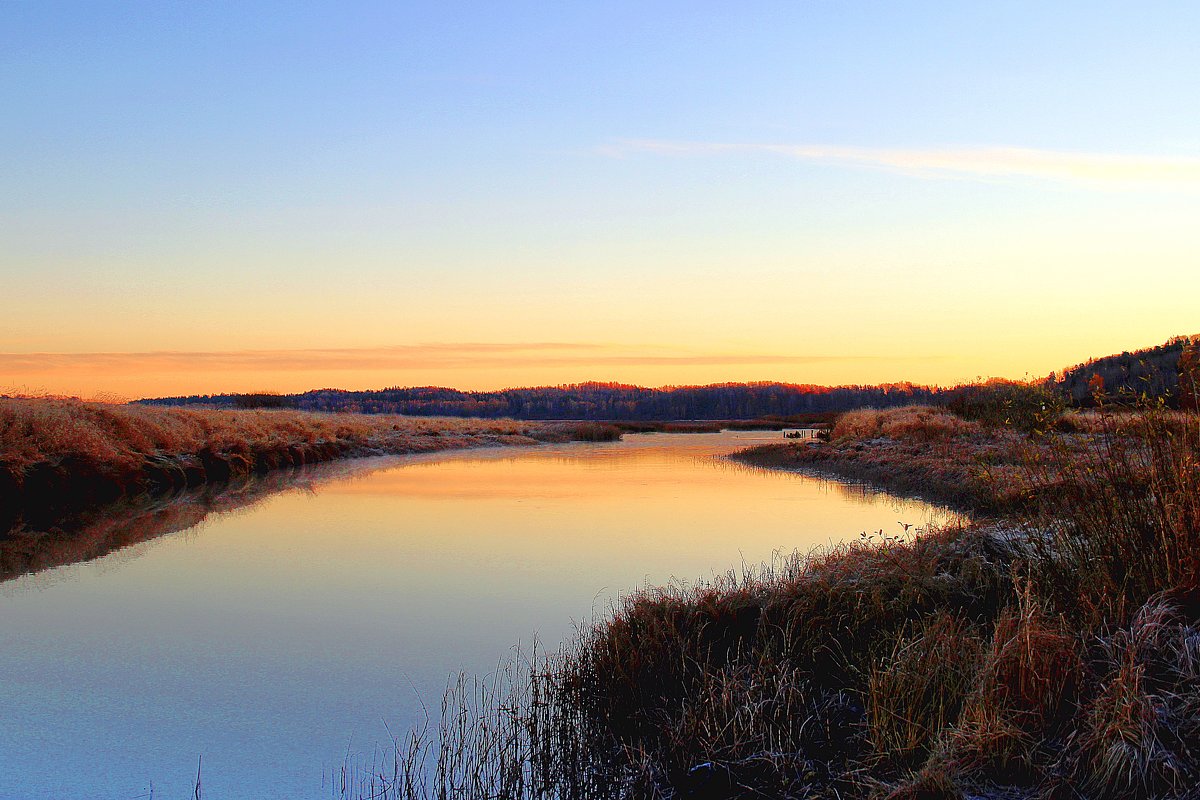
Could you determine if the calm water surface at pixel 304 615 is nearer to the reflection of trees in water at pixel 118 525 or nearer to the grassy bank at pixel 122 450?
the reflection of trees in water at pixel 118 525

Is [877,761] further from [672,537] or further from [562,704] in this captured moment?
[672,537]

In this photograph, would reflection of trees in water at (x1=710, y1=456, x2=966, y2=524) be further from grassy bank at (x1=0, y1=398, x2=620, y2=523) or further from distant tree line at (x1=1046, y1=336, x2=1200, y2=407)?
grassy bank at (x1=0, y1=398, x2=620, y2=523)

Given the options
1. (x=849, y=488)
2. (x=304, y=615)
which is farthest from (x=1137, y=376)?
(x=849, y=488)

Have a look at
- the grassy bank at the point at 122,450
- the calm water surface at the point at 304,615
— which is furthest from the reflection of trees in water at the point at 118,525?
the grassy bank at the point at 122,450

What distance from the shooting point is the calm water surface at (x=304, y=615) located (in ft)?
15.3

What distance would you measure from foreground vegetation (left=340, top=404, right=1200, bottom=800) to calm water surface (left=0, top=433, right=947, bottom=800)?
2.51 ft

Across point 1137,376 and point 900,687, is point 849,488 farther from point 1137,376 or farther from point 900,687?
point 900,687

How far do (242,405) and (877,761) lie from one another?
55820mm

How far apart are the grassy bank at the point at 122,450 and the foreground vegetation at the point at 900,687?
11653 mm

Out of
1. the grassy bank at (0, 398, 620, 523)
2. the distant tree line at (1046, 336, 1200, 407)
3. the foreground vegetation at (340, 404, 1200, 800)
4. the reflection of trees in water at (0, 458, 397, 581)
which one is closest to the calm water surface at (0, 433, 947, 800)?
the reflection of trees in water at (0, 458, 397, 581)

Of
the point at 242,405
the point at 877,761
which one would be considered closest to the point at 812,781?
the point at 877,761

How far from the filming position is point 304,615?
7.59m

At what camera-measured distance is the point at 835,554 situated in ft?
25.7

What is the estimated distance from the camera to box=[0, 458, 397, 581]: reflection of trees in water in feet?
33.8
